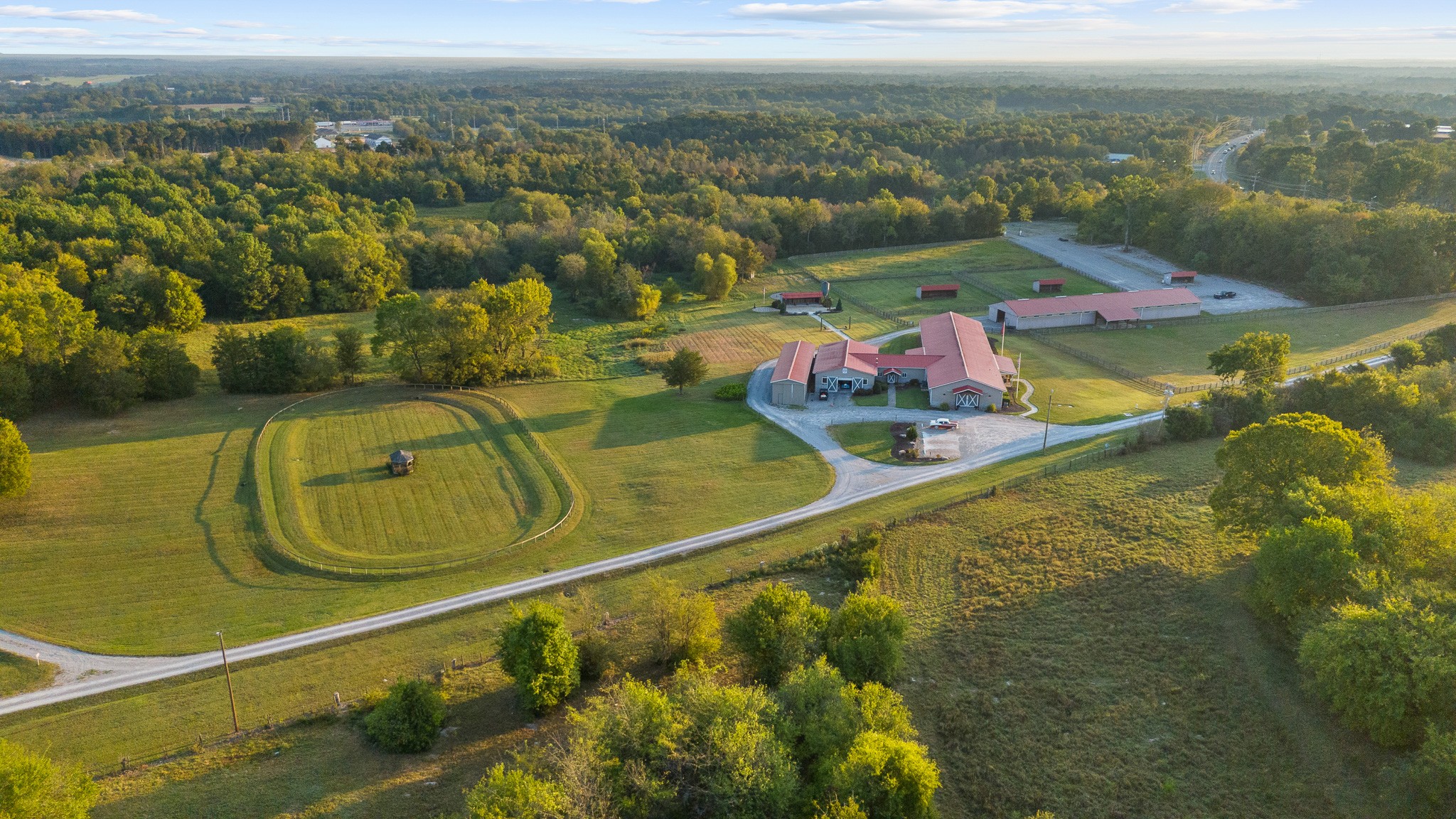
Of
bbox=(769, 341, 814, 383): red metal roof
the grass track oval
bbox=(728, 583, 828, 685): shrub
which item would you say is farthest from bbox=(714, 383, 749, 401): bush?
bbox=(728, 583, 828, 685): shrub

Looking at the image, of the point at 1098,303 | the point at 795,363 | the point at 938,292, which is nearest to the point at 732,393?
the point at 795,363

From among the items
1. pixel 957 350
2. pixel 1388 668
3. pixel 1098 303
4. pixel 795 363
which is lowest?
pixel 1388 668

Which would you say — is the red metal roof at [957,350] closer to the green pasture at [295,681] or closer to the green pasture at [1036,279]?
the green pasture at [1036,279]

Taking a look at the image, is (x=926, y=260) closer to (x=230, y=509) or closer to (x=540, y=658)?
(x=230, y=509)

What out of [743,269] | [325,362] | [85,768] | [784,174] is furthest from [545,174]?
[85,768]

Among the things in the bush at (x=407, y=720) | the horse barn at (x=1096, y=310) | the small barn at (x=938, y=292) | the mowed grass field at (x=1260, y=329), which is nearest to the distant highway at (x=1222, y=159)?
the mowed grass field at (x=1260, y=329)

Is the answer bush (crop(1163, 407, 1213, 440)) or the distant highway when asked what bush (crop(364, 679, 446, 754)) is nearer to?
bush (crop(1163, 407, 1213, 440))

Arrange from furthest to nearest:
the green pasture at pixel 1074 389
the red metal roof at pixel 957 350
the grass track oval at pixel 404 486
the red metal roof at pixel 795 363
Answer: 1. the red metal roof at pixel 795 363
2. the red metal roof at pixel 957 350
3. the green pasture at pixel 1074 389
4. the grass track oval at pixel 404 486
